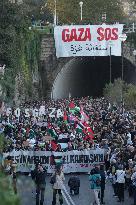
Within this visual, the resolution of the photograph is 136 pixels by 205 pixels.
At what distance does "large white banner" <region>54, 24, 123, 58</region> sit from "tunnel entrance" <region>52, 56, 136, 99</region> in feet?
19.7

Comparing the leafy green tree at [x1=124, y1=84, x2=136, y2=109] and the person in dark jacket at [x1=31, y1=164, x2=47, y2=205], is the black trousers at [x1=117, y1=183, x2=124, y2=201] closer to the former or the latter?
the person in dark jacket at [x1=31, y1=164, x2=47, y2=205]

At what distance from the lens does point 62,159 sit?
62.2ft

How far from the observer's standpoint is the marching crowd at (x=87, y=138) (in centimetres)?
1552

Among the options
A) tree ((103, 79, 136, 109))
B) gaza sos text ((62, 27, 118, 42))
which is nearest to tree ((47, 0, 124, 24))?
gaza sos text ((62, 27, 118, 42))

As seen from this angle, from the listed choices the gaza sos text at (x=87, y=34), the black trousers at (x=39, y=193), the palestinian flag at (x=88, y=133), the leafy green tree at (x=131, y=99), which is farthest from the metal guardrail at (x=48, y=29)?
the black trousers at (x=39, y=193)

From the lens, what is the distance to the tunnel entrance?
2064 inches

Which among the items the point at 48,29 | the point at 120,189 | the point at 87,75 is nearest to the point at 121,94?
the point at 48,29

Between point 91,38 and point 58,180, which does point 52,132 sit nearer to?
point 58,180

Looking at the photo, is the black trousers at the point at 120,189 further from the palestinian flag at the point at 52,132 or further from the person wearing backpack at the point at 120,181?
the palestinian flag at the point at 52,132

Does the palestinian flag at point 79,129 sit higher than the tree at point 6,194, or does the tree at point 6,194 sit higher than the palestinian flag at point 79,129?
the tree at point 6,194

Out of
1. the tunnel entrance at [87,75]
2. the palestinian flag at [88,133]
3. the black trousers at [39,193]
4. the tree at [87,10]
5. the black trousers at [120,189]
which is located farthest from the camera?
the tree at [87,10]

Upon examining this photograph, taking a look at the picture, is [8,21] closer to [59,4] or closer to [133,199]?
[133,199]

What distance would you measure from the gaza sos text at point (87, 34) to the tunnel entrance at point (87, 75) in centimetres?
645

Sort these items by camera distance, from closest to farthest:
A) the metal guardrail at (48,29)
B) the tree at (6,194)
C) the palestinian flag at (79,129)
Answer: the tree at (6,194)
the palestinian flag at (79,129)
the metal guardrail at (48,29)
